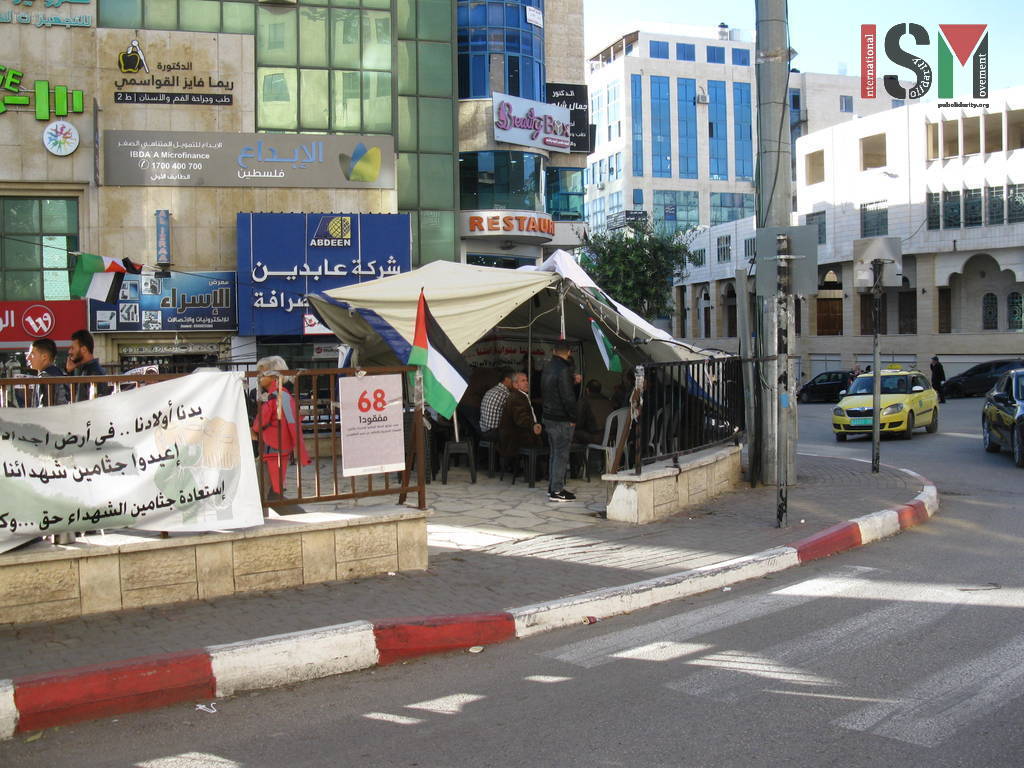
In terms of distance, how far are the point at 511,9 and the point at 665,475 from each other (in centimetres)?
2841

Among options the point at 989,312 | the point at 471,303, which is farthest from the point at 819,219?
the point at 471,303

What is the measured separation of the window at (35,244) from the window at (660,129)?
66948 mm

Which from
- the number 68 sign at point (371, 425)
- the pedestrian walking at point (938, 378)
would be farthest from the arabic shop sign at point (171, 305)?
the pedestrian walking at point (938, 378)

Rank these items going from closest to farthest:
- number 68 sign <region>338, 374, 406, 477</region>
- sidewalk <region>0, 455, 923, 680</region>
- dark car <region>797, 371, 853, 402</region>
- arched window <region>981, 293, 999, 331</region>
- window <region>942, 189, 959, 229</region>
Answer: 1. sidewalk <region>0, 455, 923, 680</region>
2. number 68 sign <region>338, 374, 406, 477</region>
3. dark car <region>797, 371, 853, 402</region>
4. window <region>942, 189, 959, 229</region>
5. arched window <region>981, 293, 999, 331</region>

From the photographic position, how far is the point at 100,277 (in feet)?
65.8

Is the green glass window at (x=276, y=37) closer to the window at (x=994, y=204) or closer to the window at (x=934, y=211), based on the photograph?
the window at (x=934, y=211)

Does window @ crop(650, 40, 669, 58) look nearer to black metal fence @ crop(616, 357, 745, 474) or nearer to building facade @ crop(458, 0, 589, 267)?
building facade @ crop(458, 0, 589, 267)

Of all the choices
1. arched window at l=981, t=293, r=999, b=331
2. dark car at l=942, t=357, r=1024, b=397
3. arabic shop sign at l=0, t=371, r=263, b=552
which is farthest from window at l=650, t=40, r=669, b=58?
arabic shop sign at l=0, t=371, r=263, b=552

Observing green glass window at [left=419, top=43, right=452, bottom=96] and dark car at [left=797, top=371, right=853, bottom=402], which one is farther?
dark car at [left=797, top=371, right=853, bottom=402]

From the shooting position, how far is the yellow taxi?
68.6 ft

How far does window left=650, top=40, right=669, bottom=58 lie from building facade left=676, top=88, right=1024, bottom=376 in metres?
39.4

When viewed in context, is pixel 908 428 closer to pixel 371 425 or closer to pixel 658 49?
pixel 371 425

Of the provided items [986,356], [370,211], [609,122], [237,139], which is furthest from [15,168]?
[609,122]

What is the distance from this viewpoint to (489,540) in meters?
8.97
